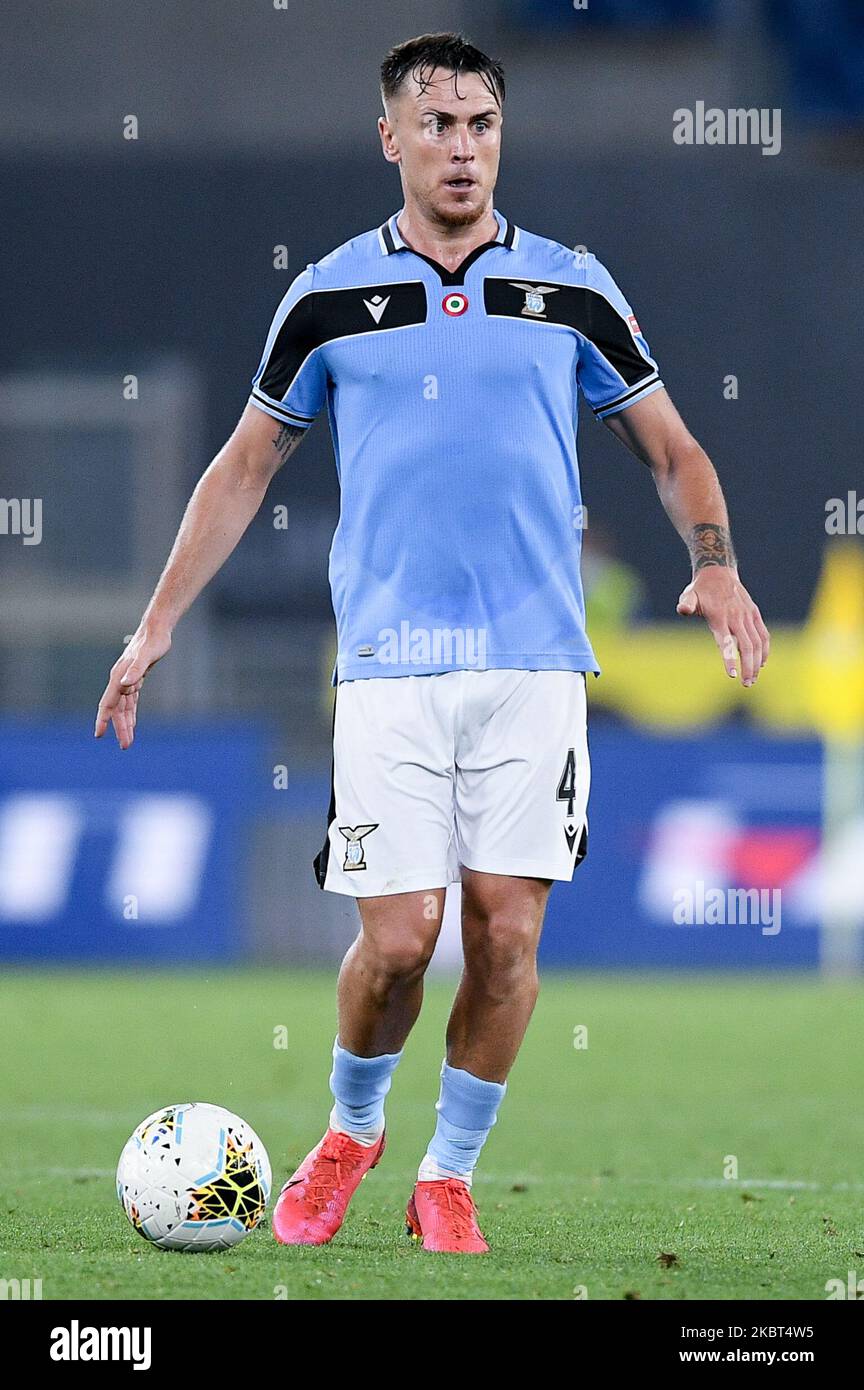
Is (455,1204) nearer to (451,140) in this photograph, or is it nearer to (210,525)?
(210,525)

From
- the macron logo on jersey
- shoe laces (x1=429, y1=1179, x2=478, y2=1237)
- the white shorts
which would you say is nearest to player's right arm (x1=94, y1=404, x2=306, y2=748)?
the macron logo on jersey

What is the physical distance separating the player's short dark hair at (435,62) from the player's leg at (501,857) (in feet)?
3.86

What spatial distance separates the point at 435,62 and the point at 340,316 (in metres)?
0.53

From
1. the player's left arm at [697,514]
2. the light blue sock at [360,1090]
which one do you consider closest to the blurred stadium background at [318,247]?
the player's left arm at [697,514]

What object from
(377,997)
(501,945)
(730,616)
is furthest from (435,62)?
(377,997)

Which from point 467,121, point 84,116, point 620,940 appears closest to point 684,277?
point 84,116

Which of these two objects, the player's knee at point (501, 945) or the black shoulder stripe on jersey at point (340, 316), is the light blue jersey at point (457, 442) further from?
the player's knee at point (501, 945)

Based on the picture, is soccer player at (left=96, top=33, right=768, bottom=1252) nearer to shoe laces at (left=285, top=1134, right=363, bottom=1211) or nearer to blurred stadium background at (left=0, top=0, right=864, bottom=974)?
shoe laces at (left=285, top=1134, right=363, bottom=1211)

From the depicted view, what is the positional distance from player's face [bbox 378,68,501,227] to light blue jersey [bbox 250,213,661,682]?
13cm

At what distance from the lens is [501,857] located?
13.9 ft

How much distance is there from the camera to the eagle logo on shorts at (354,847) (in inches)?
168

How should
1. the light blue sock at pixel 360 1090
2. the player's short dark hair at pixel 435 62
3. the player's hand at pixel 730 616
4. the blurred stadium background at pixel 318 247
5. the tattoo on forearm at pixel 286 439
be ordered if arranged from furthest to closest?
the blurred stadium background at pixel 318 247, the tattoo on forearm at pixel 286 439, the light blue sock at pixel 360 1090, the player's short dark hair at pixel 435 62, the player's hand at pixel 730 616

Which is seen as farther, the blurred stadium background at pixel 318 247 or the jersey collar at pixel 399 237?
the blurred stadium background at pixel 318 247

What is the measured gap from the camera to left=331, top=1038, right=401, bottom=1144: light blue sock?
444 centimetres
